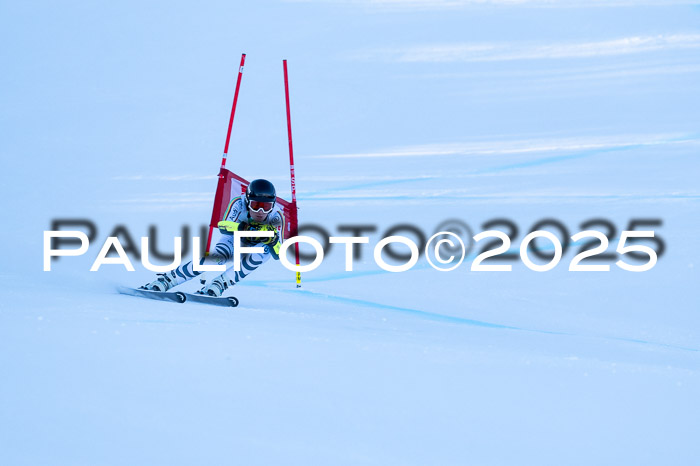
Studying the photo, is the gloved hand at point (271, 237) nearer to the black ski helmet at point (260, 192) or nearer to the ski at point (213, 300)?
the black ski helmet at point (260, 192)

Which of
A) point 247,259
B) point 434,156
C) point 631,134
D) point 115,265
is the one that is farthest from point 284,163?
point 247,259

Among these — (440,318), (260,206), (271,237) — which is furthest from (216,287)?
(440,318)

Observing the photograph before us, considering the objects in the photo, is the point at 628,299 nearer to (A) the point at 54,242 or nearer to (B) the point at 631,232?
(B) the point at 631,232

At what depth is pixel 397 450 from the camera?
2.90m

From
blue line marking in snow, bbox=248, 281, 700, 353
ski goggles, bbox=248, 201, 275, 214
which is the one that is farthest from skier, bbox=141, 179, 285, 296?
blue line marking in snow, bbox=248, 281, 700, 353

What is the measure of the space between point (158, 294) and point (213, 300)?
0.36 m

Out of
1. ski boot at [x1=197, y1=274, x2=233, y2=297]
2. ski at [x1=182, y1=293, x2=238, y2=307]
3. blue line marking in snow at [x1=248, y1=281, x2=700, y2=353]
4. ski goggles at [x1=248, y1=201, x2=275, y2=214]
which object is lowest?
blue line marking in snow at [x1=248, y1=281, x2=700, y2=353]

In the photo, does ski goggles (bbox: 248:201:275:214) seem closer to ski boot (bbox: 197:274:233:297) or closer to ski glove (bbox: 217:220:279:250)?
ski glove (bbox: 217:220:279:250)

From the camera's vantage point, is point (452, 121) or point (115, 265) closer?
Answer: point (115, 265)

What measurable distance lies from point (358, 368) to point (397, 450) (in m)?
0.86

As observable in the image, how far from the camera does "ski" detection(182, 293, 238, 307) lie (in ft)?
17.9

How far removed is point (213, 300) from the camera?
5.52 meters

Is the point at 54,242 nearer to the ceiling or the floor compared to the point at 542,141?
nearer to the floor

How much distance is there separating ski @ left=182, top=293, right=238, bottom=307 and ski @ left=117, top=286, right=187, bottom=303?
0.22 feet
